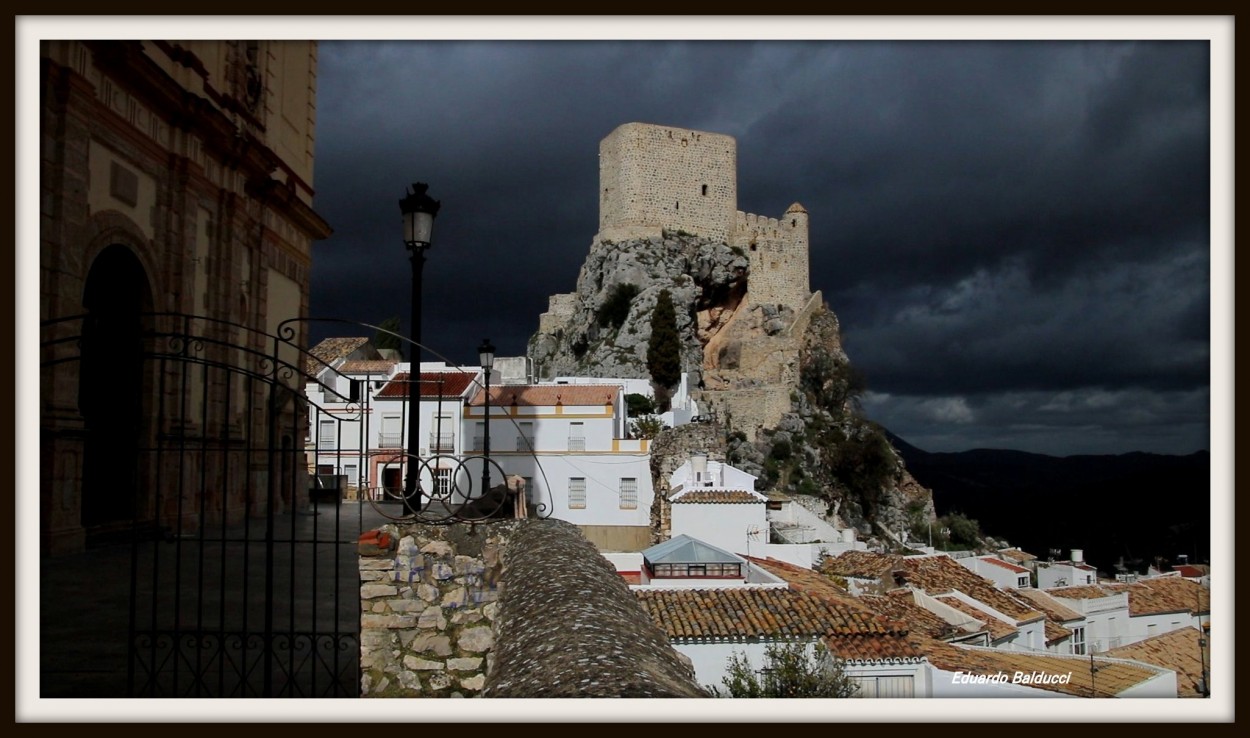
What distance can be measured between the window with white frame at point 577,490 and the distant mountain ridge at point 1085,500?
13.3 metres

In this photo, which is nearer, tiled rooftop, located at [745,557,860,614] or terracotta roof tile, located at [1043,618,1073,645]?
tiled rooftop, located at [745,557,860,614]

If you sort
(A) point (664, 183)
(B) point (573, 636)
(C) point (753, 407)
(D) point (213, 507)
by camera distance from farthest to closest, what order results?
(A) point (664, 183), (C) point (753, 407), (D) point (213, 507), (B) point (573, 636)

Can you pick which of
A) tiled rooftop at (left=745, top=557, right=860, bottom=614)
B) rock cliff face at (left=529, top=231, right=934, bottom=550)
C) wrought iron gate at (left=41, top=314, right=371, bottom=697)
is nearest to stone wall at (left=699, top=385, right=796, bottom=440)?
rock cliff face at (left=529, top=231, right=934, bottom=550)

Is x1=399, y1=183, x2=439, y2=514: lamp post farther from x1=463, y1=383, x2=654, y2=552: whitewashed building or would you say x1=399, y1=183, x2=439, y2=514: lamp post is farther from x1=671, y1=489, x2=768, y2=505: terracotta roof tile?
x1=463, y1=383, x2=654, y2=552: whitewashed building

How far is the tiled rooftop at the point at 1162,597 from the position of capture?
20638 mm

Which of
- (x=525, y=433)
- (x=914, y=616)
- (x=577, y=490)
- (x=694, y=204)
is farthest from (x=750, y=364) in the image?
(x=914, y=616)

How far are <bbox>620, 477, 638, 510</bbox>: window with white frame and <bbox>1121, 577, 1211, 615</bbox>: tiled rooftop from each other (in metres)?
13.9

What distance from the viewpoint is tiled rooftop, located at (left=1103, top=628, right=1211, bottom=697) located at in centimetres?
1276

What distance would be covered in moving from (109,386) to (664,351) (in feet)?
124

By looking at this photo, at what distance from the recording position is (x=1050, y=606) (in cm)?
1900

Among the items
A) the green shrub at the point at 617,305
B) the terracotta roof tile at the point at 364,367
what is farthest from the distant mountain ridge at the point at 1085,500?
the terracotta roof tile at the point at 364,367

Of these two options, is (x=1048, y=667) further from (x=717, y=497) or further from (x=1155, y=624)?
(x=717, y=497)

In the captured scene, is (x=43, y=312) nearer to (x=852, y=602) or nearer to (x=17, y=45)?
(x=17, y=45)

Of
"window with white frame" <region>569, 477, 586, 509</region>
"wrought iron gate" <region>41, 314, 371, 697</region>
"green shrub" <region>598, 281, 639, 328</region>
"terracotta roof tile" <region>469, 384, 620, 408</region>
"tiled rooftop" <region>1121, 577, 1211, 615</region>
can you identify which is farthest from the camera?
"green shrub" <region>598, 281, 639, 328</region>
